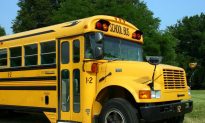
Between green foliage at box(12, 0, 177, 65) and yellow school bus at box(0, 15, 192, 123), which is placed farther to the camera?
green foliage at box(12, 0, 177, 65)

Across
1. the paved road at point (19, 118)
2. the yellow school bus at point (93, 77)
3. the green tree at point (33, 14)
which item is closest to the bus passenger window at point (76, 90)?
the yellow school bus at point (93, 77)

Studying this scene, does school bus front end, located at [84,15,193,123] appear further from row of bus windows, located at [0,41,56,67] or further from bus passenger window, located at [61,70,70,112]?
row of bus windows, located at [0,41,56,67]

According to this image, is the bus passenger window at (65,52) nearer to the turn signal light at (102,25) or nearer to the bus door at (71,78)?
the bus door at (71,78)

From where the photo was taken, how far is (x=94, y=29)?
32.0 feet

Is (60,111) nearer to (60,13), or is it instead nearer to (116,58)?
(116,58)

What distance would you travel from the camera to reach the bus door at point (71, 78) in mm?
9805

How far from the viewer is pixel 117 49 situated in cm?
1018

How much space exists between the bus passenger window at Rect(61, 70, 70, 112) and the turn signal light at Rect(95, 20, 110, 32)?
1.28m

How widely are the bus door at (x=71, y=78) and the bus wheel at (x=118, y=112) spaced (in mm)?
806

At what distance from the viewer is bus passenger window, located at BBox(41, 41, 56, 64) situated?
10.6 m

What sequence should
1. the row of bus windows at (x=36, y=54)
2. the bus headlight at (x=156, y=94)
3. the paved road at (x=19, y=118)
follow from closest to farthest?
the bus headlight at (x=156, y=94) → the row of bus windows at (x=36, y=54) → the paved road at (x=19, y=118)

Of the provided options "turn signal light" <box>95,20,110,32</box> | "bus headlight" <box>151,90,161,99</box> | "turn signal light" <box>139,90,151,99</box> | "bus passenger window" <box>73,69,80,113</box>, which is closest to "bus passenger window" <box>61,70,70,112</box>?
"bus passenger window" <box>73,69,80,113</box>

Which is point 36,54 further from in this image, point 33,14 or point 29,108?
point 33,14

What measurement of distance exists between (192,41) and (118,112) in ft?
237
